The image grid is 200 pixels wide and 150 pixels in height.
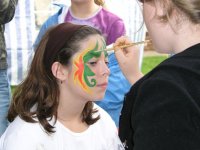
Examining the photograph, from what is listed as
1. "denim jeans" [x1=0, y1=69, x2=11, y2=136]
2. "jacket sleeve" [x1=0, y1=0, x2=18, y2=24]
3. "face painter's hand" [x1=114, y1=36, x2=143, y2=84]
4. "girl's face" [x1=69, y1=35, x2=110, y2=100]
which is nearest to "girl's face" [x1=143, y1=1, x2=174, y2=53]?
"face painter's hand" [x1=114, y1=36, x2=143, y2=84]

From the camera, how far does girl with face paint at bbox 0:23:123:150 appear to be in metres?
1.48

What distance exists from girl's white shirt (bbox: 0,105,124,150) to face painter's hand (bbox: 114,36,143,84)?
0.30 m

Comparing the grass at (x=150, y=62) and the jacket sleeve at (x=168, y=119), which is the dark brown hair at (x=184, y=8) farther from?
the grass at (x=150, y=62)

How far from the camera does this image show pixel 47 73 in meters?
1.53

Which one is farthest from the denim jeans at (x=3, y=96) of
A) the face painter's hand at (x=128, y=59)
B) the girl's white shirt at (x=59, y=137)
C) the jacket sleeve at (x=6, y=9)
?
the face painter's hand at (x=128, y=59)

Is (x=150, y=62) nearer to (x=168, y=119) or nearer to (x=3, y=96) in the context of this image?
(x=3, y=96)

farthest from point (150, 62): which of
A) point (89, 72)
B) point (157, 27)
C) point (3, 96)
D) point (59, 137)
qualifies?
point (157, 27)

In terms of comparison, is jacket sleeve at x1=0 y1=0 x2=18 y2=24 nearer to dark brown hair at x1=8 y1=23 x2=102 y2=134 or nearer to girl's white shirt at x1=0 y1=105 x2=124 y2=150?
dark brown hair at x1=8 y1=23 x2=102 y2=134

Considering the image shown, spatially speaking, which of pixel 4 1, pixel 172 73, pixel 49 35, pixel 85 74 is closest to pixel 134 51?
pixel 85 74

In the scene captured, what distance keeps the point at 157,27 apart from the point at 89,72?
2.03 ft

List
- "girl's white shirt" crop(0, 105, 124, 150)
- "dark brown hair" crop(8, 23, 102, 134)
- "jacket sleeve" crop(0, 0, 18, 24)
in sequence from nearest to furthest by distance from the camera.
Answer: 1. "girl's white shirt" crop(0, 105, 124, 150)
2. "dark brown hair" crop(8, 23, 102, 134)
3. "jacket sleeve" crop(0, 0, 18, 24)

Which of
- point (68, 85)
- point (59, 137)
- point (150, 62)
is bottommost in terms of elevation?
point (150, 62)

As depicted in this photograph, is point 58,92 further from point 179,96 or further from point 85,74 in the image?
point 179,96

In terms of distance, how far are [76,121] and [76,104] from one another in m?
0.08
